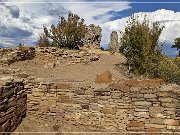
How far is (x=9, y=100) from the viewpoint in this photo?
758cm

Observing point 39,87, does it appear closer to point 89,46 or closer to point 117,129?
point 117,129

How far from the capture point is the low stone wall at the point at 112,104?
7.64 m

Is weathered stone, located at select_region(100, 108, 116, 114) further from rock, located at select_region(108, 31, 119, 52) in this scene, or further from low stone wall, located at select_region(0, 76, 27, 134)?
rock, located at select_region(108, 31, 119, 52)

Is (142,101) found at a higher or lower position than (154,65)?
lower

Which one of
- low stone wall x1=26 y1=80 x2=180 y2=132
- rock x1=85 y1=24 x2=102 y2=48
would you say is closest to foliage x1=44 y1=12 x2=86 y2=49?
rock x1=85 y1=24 x2=102 y2=48

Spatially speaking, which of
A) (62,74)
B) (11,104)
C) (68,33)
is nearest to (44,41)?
(68,33)

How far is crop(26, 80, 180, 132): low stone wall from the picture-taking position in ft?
25.1

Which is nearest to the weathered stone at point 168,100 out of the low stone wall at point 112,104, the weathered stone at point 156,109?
the low stone wall at point 112,104

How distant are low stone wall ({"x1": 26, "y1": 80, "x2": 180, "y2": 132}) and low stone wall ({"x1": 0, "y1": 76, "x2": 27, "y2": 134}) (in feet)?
1.08

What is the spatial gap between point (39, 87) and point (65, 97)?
31.4 inches

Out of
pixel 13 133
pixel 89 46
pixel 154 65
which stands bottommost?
pixel 13 133

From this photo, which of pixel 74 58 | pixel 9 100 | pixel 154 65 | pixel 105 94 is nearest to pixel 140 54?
pixel 154 65

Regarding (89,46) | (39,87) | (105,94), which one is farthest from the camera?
(89,46)

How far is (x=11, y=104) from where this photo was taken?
7.69 meters
